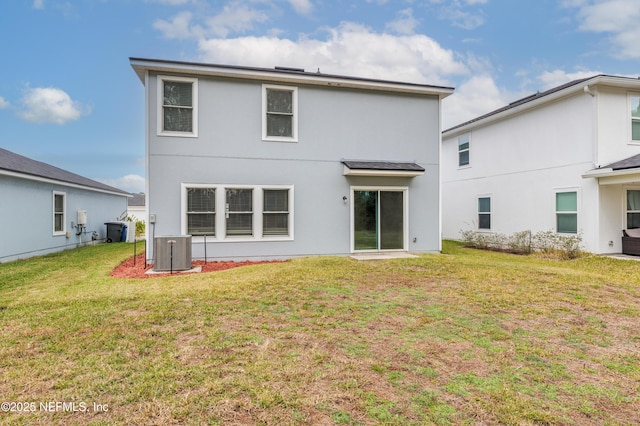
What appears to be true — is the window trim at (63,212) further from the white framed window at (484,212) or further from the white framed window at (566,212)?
the white framed window at (566,212)

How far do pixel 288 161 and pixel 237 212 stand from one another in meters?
2.20

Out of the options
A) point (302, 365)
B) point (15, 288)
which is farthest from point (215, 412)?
point (15, 288)

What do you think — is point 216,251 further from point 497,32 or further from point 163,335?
point 497,32

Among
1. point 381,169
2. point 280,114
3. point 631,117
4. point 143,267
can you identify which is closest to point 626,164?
point 631,117

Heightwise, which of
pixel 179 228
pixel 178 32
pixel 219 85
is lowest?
pixel 179 228

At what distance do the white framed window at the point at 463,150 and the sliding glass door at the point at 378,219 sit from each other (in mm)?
7455

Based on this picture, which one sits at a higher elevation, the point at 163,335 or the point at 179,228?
the point at 179,228

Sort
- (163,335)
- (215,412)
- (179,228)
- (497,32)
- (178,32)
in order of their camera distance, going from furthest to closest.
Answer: (497,32) → (178,32) → (179,228) → (163,335) → (215,412)

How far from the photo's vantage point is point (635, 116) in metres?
11.6

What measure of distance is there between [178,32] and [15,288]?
11.3 metres

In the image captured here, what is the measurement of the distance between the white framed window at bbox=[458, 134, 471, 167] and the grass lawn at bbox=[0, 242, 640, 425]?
10871 mm

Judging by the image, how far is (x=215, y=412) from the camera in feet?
8.47

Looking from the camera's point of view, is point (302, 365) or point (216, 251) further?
point (216, 251)

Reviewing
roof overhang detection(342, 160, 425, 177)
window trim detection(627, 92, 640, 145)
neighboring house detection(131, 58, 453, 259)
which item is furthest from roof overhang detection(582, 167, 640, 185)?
roof overhang detection(342, 160, 425, 177)
